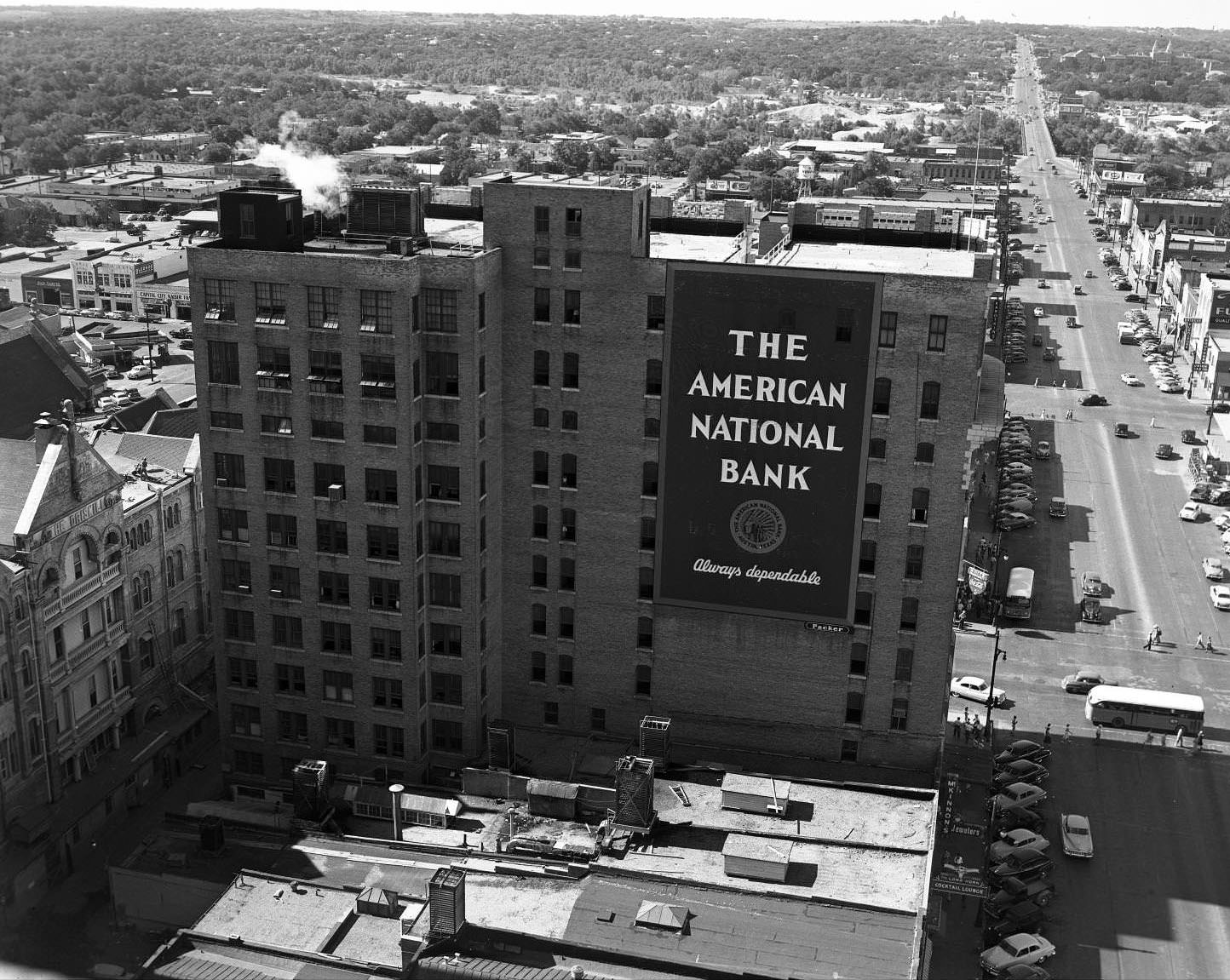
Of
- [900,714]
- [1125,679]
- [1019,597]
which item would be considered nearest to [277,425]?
[900,714]

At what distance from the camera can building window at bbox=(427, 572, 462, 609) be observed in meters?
72.9

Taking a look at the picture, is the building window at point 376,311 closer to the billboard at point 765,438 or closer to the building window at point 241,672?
the billboard at point 765,438

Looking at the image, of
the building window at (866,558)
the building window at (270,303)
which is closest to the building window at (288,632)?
the building window at (270,303)

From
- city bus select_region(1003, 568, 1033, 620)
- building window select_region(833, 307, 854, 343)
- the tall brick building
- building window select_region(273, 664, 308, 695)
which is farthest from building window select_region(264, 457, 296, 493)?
city bus select_region(1003, 568, 1033, 620)

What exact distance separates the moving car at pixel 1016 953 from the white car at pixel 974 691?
28147 mm

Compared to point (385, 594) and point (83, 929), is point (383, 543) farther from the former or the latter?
point (83, 929)

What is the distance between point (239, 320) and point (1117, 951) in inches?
2131

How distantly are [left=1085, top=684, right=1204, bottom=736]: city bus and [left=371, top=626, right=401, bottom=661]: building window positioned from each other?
48.0 metres

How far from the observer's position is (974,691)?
96.2 m

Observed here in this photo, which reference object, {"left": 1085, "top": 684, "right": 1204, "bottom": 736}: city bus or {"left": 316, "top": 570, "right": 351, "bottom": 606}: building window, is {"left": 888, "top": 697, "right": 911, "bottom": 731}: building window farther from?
{"left": 316, "top": 570, "right": 351, "bottom": 606}: building window

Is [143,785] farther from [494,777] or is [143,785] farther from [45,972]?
[494,777]

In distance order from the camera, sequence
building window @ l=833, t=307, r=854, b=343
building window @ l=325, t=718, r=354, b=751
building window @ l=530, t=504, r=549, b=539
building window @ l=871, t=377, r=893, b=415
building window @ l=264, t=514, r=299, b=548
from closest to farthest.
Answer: building window @ l=833, t=307, r=854, b=343 < building window @ l=871, t=377, r=893, b=415 < building window @ l=264, t=514, r=299, b=548 < building window @ l=530, t=504, r=549, b=539 < building window @ l=325, t=718, r=354, b=751

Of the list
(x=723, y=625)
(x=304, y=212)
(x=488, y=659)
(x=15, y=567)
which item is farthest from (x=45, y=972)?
(x=304, y=212)

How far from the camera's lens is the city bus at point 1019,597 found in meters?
110
